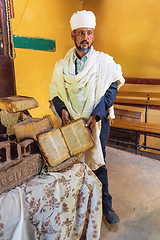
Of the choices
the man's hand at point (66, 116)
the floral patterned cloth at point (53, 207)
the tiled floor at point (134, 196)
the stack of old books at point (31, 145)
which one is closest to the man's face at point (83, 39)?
the man's hand at point (66, 116)

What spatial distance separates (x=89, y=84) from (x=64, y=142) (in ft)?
1.98

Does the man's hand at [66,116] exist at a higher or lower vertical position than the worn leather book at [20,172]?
higher

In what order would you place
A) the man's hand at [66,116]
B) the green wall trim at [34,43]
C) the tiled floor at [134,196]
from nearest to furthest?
the man's hand at [66,116], the tiled floor at [134,196], the green wall trim at [34,43]

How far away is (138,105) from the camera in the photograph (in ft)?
13.0

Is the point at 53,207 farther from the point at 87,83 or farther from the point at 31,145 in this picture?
the point at 87,83

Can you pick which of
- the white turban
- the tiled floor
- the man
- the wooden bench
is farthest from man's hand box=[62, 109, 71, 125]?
the wooden bench

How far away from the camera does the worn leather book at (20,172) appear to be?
1037 millimetres

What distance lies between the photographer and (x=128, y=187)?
8.43 feet

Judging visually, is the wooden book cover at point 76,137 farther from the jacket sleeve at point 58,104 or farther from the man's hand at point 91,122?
the jacket sleeve at point 58,104

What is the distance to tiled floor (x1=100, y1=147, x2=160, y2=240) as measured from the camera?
188 cm

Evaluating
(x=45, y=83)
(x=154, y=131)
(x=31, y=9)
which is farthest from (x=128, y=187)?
(x=31, y=9)

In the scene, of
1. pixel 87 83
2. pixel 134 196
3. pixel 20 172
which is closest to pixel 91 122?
pixel 87 83

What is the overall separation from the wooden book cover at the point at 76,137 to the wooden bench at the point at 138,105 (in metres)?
2.16

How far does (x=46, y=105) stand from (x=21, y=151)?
112 inches
